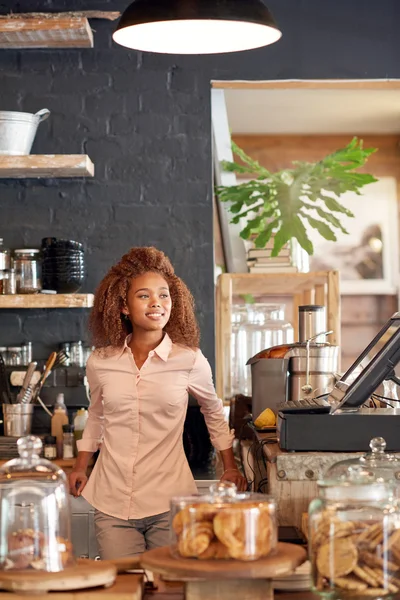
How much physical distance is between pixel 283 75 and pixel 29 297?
147 centimetres

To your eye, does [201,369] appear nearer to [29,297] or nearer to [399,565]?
[29,297]

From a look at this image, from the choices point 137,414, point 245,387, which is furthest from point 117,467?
point 245,387

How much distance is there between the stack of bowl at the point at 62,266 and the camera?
4184 millimetres

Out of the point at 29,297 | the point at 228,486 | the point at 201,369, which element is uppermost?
the point at 29,297

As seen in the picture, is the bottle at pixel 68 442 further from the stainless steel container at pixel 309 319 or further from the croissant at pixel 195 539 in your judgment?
the croissant at pixel 195 539

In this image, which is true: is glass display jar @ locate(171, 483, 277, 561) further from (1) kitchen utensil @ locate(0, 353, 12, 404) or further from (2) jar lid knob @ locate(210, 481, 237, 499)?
(1) kitchen utensil @ locate(0, 353, 12, 404)

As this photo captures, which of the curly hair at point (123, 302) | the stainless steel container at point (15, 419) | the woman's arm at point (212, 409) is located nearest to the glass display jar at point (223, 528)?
the woman's arm at point (212, 409)

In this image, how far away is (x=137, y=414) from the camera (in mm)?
3080

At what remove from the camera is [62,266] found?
4.18 meters

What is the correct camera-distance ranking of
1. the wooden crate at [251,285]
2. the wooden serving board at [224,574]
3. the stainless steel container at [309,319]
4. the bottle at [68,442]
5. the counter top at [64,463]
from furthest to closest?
1. the wooden crate at [251,285]
2. the bottle at [68,442]
3. the counter top at [64,463]
4. the stainless steel container at [309,319]
5. the wooden serving board at [224,574]

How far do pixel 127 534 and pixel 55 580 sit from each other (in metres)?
1.23

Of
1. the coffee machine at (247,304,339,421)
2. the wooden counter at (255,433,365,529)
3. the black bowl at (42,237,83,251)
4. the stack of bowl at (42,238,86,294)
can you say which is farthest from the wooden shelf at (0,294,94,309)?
the wooden counter at (255,433,365,529)

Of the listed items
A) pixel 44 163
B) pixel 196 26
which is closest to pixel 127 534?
pixel 196 26

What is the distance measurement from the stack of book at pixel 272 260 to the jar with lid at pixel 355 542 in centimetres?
303
